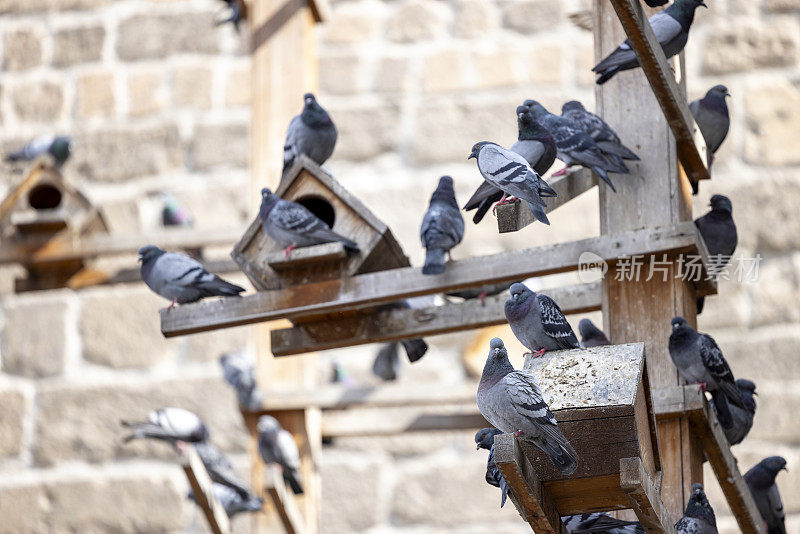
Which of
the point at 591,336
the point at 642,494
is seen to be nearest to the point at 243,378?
the point at 591,336

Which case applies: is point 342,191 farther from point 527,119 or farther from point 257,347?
Answer: point 257,347

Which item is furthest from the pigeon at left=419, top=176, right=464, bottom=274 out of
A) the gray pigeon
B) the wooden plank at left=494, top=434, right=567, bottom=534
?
the gray pigeon

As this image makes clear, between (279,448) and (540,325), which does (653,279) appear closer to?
(540,325)

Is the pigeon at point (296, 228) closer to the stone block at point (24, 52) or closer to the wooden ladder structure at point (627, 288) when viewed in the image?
the wooden ladder structure at point (627, 288)

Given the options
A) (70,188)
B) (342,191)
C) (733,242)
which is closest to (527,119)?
(342,191)

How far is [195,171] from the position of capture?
24.8 feet

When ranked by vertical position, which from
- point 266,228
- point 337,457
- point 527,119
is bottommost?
point 337,457

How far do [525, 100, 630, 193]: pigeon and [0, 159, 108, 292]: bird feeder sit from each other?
2.92 meters

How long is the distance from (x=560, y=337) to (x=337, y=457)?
3.60m

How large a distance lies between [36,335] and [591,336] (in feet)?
13.9

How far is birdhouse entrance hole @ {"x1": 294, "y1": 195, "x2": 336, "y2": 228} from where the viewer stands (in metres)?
Answer: 4.37

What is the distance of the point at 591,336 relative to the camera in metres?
4.23

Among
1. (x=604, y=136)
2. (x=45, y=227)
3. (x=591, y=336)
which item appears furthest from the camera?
(x=45, y=227)

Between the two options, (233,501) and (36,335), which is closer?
(233,501)
